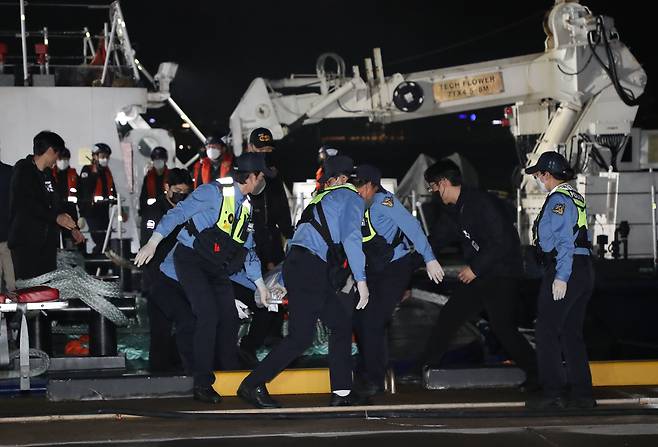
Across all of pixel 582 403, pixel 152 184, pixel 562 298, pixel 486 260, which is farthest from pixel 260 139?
pixel 152 184

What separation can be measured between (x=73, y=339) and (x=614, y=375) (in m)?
6.64

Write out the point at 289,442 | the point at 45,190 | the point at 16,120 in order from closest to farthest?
the point at 289,442 → the point at 45,190 → the point at 16,120

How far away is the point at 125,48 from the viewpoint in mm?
15500

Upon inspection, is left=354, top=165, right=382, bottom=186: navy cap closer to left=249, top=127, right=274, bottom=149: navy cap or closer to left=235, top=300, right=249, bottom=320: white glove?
left=249, top=127, right=274, bottom=149: navy cap

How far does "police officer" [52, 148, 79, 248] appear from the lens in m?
14.1

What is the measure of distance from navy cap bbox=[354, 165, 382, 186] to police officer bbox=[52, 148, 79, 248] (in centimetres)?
676

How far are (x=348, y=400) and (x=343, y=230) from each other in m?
1.25

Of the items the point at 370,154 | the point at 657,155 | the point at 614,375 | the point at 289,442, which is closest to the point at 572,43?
the point at 657,155

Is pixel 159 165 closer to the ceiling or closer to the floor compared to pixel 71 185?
closer to the ceiling

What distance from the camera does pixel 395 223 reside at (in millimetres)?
8523

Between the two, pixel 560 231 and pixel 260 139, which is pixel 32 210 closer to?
pixel 260 139

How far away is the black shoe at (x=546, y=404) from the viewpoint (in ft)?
25.2

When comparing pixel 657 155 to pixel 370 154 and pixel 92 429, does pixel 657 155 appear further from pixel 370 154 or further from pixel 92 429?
pixel 370 154

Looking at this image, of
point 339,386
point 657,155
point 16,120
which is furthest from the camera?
point 657,155
